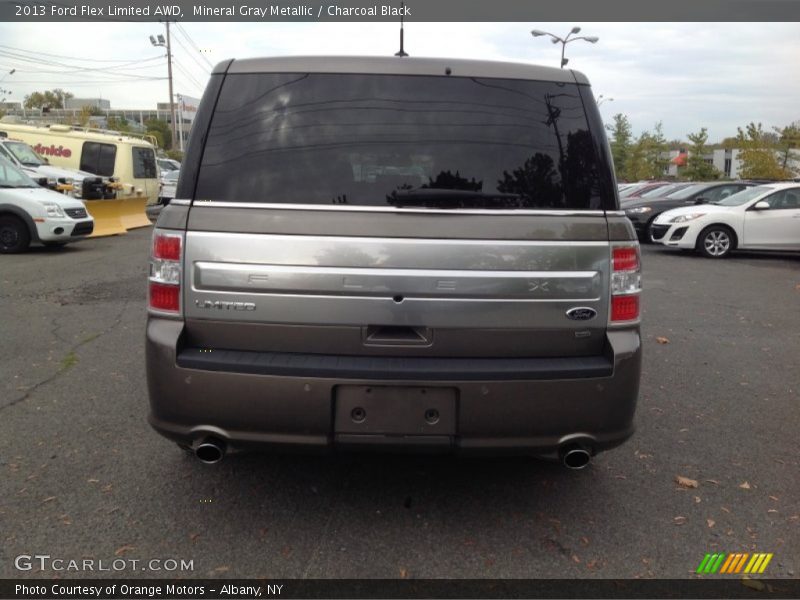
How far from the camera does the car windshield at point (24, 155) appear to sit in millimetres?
16878

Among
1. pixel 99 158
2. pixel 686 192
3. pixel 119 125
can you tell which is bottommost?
pixel 686 192

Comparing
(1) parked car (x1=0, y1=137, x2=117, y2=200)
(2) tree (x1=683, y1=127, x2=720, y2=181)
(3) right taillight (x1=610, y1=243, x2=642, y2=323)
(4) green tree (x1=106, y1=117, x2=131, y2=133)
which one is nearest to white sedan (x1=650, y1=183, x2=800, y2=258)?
(3) right taillight (x1=610, y1=243, x2=642, y2=323)

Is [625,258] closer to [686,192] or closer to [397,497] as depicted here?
[397,497]

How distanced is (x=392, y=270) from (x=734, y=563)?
6.37 ft

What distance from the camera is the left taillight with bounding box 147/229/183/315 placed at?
301cm

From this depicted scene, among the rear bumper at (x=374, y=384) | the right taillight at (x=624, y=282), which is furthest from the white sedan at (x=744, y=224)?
the rear bumper at (x=374, y=384)

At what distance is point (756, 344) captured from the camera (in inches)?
277

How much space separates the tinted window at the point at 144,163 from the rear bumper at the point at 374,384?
20.6 metres

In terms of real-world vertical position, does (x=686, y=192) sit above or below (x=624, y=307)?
above

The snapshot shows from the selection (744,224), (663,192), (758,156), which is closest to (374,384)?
(744,224)

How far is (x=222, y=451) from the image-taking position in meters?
3.08

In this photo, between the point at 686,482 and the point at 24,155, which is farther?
the point at 24,155

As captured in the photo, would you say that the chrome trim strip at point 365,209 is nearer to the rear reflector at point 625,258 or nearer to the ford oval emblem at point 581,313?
the rear reflector at point 625,258

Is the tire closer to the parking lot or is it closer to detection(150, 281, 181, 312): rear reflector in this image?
the parking lot
